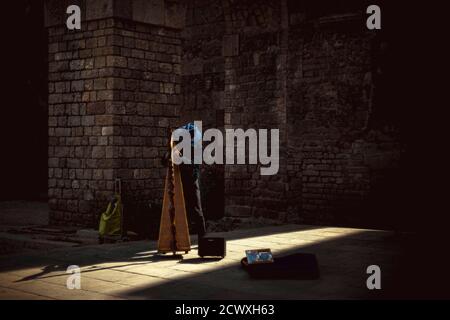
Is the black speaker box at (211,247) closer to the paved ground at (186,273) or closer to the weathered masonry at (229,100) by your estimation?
the paved ground at (186,273)

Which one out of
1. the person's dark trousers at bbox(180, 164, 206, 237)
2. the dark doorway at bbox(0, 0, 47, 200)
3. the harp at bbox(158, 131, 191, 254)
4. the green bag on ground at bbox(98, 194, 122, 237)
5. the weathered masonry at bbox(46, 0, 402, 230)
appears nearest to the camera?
the harp at bbox(158, 131, 191, 254)

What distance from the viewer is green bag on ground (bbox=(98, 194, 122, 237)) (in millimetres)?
8438

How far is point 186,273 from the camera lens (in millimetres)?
5781

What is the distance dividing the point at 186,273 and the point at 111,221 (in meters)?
2.99

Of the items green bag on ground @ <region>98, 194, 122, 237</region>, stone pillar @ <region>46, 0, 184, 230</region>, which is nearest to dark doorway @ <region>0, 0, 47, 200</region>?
stone pillar @ <region>46, 0, 184, 230</region>

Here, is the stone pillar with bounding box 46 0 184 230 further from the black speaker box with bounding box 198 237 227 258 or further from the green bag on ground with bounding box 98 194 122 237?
the black speaker box with bounding box 198 237 227 258

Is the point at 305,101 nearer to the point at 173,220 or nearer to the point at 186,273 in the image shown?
the point at 173,220

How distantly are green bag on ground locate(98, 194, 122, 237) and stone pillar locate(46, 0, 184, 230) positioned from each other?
1.86 ft

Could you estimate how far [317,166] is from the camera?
11266 mm

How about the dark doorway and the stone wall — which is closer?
the stone wall

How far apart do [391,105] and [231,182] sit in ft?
13.4

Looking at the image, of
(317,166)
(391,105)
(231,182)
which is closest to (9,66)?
(231,182)

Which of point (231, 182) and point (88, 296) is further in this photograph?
point (231, 182)

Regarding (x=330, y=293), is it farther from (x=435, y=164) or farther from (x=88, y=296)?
(x=435, y=164)
